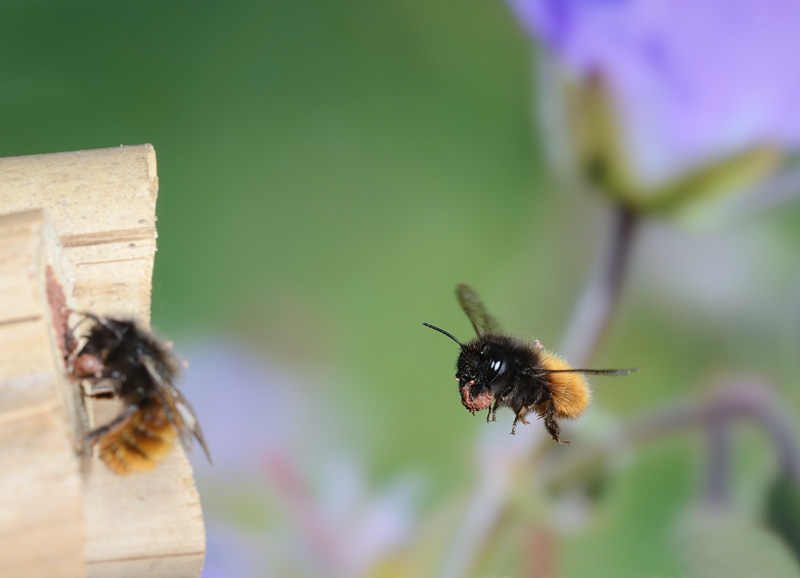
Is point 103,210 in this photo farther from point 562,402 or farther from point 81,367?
point 562,402

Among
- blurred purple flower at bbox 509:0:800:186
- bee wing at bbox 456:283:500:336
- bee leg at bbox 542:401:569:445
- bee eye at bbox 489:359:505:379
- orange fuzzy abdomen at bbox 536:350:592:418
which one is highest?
blurred purple flower at bbox 509:0:800:186

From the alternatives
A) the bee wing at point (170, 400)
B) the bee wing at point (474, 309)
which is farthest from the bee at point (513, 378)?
the bee wing at point (170, 400)

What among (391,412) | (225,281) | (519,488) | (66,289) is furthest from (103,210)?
(519,488)

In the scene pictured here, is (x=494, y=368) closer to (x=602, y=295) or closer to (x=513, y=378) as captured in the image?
(x=513, y=378)

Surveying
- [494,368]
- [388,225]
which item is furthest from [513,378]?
[388,225]

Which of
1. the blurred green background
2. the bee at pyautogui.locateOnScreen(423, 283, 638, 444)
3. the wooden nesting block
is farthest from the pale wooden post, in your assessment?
the blurred green background

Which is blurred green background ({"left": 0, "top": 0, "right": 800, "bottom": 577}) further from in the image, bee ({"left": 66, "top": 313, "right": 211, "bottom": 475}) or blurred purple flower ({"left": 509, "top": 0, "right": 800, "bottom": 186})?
bee ({"left": 66, "top": 313, "right": 211, "bottom": 475})

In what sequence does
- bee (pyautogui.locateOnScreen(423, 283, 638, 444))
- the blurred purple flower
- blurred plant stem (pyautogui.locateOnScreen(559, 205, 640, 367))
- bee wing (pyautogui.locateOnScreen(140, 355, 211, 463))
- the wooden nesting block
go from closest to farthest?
the wooden nesting block → bee wing (pyautogui.locateOnScreen(140, 355, 211, 463)) → bee (pyautogui.locateOnScreen(423, 283, 638, 444)) → the blurred purple flower → blurred plant stem (pyautogui.locateOnScreen(559, 205, 640, 367))
